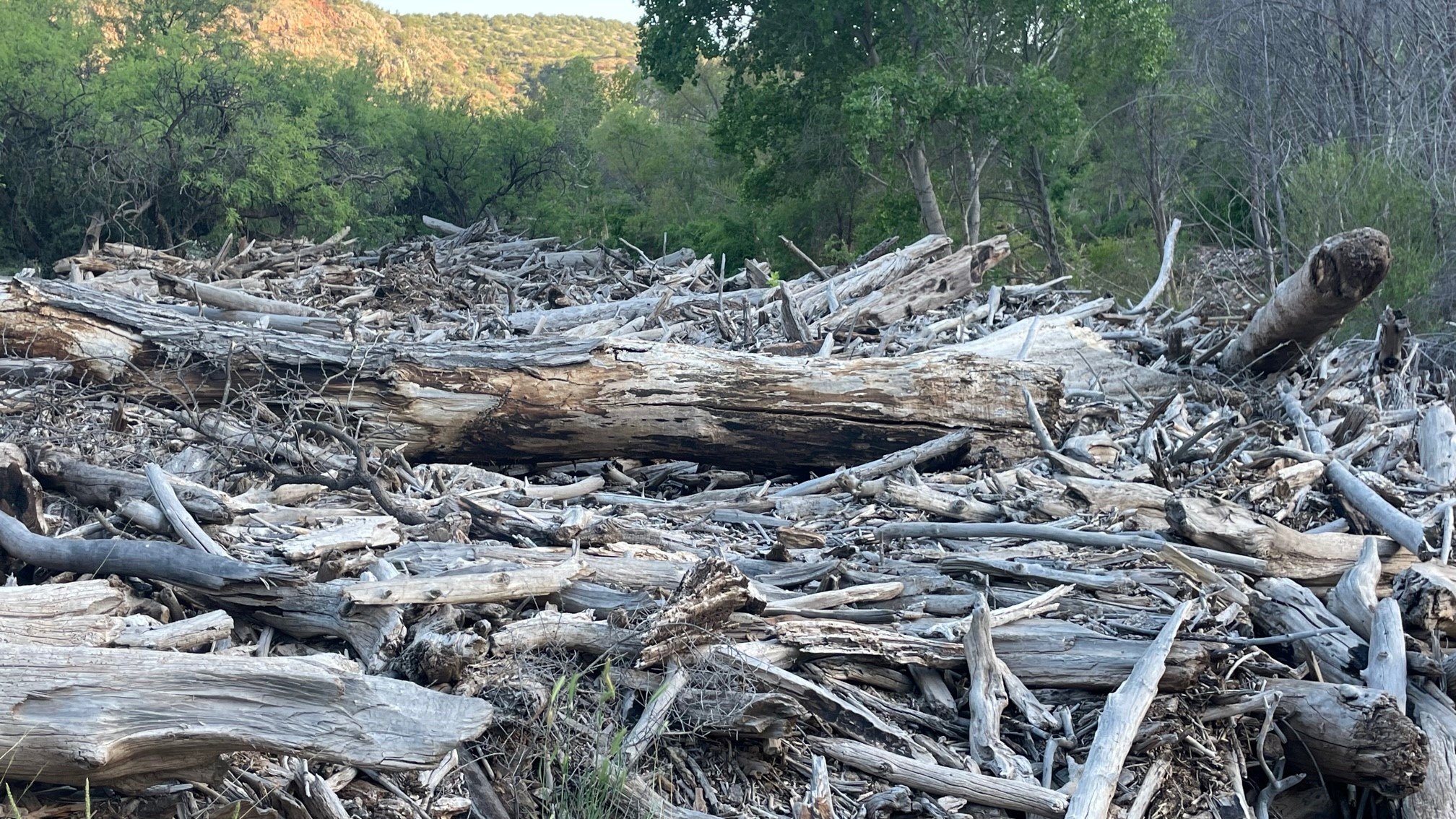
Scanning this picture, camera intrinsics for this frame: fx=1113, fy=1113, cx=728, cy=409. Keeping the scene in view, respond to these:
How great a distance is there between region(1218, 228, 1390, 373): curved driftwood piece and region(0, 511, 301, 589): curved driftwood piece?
242 inches

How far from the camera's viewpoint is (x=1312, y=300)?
7.00m

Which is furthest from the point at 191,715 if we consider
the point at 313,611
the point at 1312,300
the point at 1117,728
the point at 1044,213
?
the point at 1044,213

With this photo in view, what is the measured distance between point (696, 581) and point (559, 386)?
2549 mm

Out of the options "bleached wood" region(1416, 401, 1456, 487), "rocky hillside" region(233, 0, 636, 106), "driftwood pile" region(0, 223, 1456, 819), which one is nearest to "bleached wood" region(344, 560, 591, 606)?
"driftwood pile" region(0, 223, 1456, 819)

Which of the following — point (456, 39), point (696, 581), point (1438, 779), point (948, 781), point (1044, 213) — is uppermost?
point (456, 39)

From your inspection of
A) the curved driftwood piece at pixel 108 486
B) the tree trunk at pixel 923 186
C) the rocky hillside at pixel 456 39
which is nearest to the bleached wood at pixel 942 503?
the curved driftwood piece at pixel 108 486

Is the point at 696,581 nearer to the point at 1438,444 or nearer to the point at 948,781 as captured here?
the point at 948,781

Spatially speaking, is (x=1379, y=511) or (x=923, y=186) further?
(x=923, y=186)

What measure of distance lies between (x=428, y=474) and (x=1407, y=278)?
30.9ft

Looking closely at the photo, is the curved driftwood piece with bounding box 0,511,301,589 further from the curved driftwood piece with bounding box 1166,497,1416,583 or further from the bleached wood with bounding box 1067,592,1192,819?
the curved driftwood piece with bounding box 1166,497,1416,583

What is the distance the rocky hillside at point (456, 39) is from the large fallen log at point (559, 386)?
69.4 metres

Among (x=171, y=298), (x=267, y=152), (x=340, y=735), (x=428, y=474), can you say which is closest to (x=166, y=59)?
(x=267, y=152)

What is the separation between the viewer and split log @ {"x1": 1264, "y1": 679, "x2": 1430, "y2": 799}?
132 inches

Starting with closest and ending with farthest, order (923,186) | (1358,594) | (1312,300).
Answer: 1. (1358,594)
2. (1312,300)
3. (923,186)
